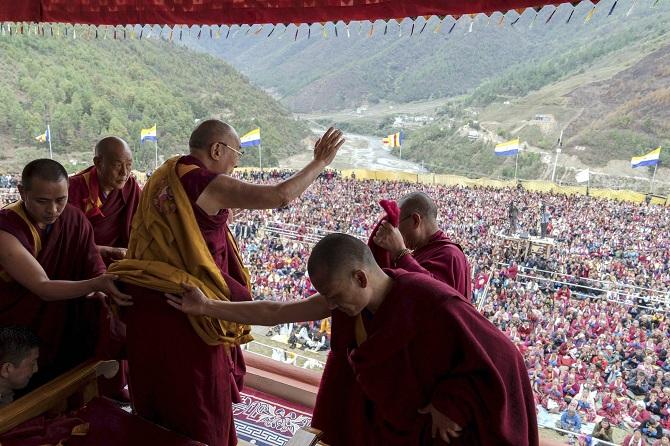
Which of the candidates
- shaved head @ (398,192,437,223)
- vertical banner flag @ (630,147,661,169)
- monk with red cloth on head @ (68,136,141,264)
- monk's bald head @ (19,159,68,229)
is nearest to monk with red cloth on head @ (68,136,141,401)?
monk with red cloth on head @ (68,136,141,264)

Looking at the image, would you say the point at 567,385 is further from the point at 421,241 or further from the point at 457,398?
the point at 457,398

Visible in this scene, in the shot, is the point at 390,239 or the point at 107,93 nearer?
the point at 390,239

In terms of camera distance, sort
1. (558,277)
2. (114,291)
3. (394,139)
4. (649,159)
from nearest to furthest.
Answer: (114,291)
(558,277)
(394,139)
(649,159)

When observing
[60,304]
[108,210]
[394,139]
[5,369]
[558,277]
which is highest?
[394,139]

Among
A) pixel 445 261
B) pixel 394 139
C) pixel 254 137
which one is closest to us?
pixel 445 261

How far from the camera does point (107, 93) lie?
18609 millimetres


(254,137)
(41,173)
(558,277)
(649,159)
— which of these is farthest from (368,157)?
(41,173)

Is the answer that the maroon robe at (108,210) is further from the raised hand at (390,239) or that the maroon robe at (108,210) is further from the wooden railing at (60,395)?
the raised hand at (390,239)

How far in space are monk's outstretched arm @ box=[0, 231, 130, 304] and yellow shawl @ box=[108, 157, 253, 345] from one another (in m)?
0.20

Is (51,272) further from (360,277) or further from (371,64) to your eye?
(371,64)

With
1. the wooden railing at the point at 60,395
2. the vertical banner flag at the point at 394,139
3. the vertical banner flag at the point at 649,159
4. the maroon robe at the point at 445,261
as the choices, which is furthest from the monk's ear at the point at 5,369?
the vertical banner flag at the point at 649,159

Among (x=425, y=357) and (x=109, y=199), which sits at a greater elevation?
(x=109, y=199)

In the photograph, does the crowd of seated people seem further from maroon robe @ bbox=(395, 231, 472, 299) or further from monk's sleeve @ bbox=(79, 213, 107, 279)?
maroon robe @ bbox=(395, 231, 472, 299)

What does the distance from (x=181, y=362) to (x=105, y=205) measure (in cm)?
107
